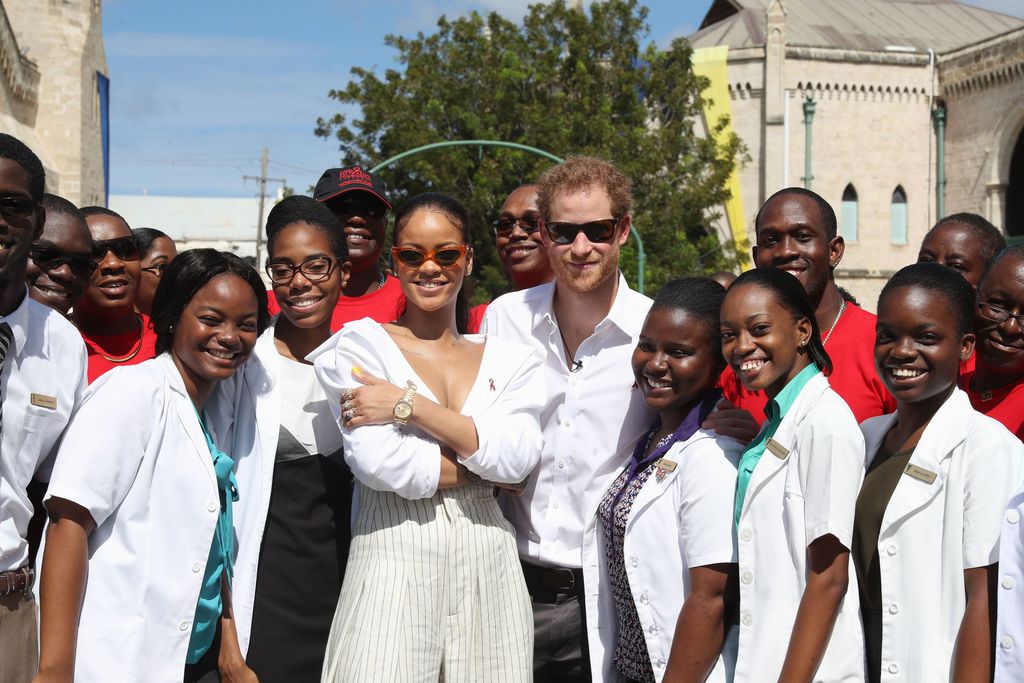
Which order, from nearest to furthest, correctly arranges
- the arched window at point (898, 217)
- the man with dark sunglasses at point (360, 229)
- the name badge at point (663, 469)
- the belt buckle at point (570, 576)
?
the name badge at point (663, 469), the belt buckle at point (570, 576), the man with dark sunglasses at point (360, 229), the arched window at point (898, 217)

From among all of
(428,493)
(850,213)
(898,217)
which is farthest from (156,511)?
(898,217)

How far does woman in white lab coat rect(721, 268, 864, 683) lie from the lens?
10.6ft

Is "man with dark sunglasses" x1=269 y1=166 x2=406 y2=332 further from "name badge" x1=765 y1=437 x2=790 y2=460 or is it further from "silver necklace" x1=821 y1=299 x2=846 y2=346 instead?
"name badge" x1=765 y1=437 x2=790 y2=460

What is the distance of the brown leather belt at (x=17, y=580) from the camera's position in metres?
3.21

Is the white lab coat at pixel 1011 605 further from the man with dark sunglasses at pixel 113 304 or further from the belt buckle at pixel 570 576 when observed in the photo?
the man with dark sunglasses at pixel 113 304

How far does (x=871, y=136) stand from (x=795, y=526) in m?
40.9

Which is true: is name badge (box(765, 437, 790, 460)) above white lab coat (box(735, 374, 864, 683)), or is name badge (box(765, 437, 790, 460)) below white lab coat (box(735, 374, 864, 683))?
above

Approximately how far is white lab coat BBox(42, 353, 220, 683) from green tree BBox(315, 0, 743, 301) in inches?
765

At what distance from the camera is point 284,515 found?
3.90 meters

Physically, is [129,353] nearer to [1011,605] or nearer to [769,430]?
[769,430]

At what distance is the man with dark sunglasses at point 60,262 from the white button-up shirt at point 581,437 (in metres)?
2.01

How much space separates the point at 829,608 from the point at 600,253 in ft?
5.45

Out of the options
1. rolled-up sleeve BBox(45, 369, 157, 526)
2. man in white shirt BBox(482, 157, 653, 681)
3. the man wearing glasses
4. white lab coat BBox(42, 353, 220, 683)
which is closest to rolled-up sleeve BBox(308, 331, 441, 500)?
white lab coat BBox(42, 353, 220, 683)

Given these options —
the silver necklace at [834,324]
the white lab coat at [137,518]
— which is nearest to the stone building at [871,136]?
the silver necklace at [834,324]
